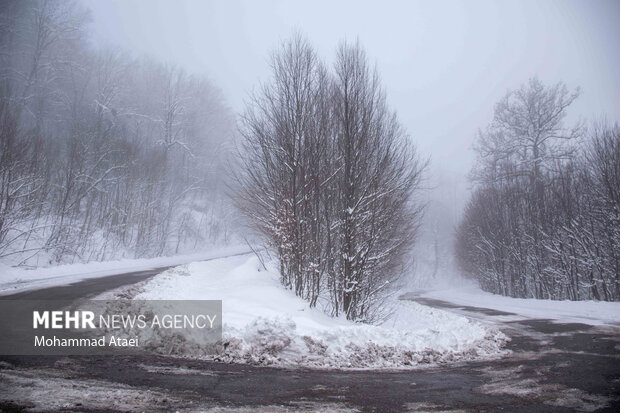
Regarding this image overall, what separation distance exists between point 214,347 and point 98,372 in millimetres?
2169

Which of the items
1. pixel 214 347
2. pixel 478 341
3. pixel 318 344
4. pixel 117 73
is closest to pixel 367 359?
pixel 318 344

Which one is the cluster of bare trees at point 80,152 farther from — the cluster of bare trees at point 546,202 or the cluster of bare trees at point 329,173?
the cluster of bare trees at point 546,202

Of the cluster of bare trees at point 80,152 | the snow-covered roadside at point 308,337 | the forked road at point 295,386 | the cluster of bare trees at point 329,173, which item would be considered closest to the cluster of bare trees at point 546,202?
the snow-covered roadside at point 308,337

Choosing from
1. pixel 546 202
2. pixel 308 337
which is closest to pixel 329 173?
pixel 308 337

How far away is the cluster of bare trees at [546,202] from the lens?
1991 cm

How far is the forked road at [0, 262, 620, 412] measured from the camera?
13.4 ft

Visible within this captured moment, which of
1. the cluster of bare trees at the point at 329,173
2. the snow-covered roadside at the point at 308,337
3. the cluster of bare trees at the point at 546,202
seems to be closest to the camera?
the snow-covered roadside at the point at 308,337

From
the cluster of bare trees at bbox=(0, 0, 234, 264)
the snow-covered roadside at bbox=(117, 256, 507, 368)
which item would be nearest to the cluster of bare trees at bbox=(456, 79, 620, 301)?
the snow-covered roadside at bbox=(117, 256, 507, 368)

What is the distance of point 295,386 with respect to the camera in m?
5.21

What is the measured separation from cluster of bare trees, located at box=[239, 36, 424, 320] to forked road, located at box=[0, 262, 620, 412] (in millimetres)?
4392

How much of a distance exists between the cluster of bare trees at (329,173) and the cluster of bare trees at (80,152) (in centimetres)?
1292

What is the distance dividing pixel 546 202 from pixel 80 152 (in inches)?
1277

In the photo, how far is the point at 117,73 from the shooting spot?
36.0 m

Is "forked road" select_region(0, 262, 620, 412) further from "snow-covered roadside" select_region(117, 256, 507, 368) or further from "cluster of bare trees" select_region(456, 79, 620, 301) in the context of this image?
"cluster of bare trees" select_region(456, 79, 620, 301)
